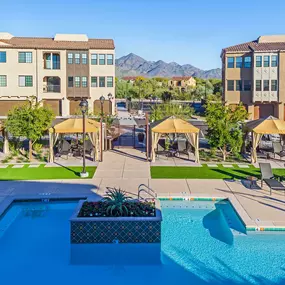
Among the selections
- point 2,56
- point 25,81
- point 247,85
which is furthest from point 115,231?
point 247,85

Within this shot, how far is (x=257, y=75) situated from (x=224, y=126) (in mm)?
28509

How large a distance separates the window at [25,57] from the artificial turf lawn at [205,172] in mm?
32053

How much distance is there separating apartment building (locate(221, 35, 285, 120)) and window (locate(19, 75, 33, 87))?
79.4 feet

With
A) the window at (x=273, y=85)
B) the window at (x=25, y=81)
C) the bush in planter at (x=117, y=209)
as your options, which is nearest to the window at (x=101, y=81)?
the window at (x=25, y=81)

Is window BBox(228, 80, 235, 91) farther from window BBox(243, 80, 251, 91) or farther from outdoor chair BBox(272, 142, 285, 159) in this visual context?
outdoor chair BBox(272, 142, 285, 159)

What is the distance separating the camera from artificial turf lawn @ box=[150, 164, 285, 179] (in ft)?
59.1

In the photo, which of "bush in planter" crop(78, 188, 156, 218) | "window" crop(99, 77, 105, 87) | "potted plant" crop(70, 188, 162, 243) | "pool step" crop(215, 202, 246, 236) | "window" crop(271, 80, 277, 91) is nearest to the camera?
"potted plant" crop(70, 188, 162, 243)

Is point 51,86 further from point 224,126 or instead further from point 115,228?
point 115,228

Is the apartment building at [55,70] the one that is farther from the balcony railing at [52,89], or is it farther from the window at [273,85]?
the window at [273,85]

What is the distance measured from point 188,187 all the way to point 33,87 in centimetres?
3576

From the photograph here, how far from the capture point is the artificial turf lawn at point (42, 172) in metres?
17.8

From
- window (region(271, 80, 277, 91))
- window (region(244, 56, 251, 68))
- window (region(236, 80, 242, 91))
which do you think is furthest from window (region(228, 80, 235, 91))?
window (region(271, 80, 277, 91))

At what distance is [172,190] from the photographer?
51.0ft

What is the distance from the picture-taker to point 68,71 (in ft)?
155
